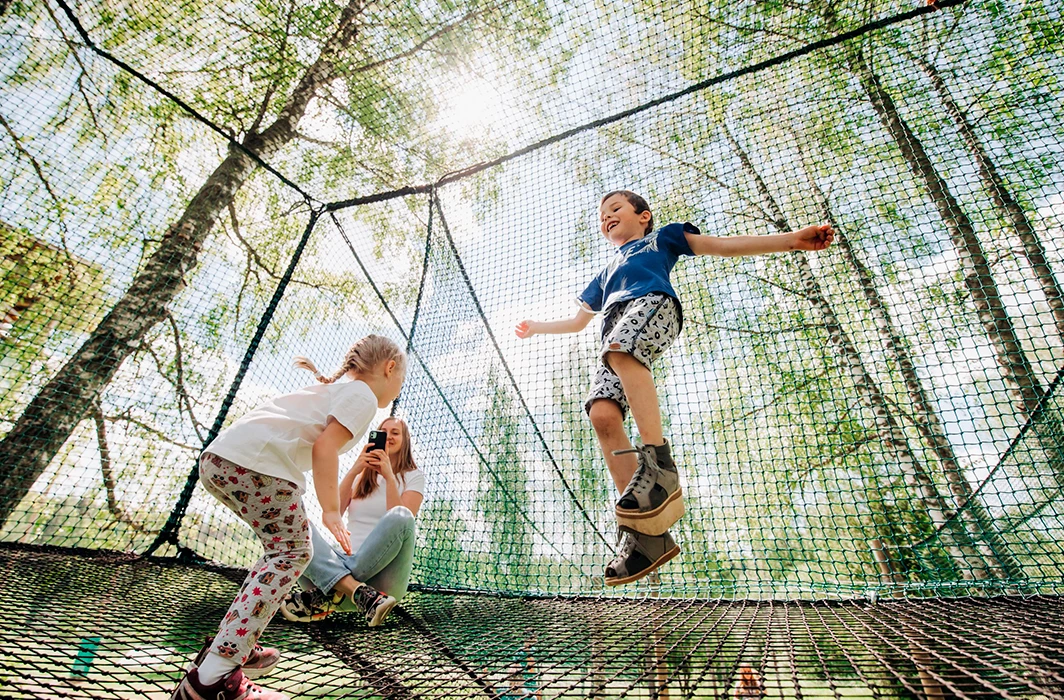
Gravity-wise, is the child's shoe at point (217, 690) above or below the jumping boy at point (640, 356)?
below

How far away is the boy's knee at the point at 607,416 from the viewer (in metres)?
1.26

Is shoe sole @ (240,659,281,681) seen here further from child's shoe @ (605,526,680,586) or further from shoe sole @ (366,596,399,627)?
child's shoe @ (605,526,680,586)

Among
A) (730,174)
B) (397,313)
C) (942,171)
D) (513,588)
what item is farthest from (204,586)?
(942,171)

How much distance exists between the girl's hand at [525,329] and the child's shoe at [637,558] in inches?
29.6

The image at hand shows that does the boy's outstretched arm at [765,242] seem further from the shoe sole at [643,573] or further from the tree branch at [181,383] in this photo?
the tree branch at [181,383]

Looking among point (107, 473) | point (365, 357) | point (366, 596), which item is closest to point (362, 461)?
point (366, 596)

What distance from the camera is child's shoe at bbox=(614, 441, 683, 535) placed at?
1.04m

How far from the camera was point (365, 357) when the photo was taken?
1.25 metres

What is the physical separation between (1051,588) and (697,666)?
1277 mm

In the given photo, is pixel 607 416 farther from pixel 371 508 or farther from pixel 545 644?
pixel 371 508

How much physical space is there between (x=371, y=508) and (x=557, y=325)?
35.3 inches

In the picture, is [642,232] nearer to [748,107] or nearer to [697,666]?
[697,666]

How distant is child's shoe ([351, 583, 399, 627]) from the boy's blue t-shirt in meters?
0.91

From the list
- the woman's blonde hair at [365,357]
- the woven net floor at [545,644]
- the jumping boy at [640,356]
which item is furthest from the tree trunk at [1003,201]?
the woman's blonde hair at [365,357]
